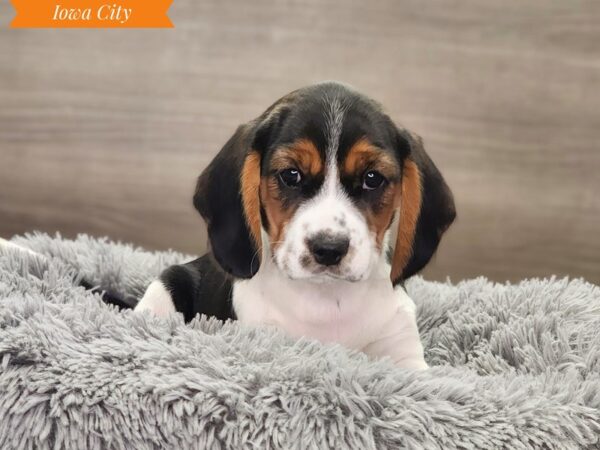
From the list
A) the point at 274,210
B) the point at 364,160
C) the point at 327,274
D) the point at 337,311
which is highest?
the point at 364,160

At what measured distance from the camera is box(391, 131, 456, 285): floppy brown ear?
8.33 feet

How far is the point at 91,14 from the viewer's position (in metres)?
4.66

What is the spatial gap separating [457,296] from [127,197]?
2.27 metres

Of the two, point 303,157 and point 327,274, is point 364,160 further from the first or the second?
point 327,274

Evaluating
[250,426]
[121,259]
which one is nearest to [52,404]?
[250,426]

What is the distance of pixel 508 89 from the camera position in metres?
4.38

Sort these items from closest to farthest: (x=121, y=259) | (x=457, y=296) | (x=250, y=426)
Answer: (x=250, y=426) → (x=457, y=296) → (x=121, y=259)

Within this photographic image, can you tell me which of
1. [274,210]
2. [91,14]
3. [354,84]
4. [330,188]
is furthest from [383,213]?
[91,14]

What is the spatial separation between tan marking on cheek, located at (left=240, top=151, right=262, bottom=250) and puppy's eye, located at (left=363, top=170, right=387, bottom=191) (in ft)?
1.15

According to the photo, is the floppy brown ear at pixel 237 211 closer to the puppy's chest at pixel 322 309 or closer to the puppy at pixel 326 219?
the puppy at pixel 326 219

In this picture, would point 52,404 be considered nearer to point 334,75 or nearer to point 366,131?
point 366,131

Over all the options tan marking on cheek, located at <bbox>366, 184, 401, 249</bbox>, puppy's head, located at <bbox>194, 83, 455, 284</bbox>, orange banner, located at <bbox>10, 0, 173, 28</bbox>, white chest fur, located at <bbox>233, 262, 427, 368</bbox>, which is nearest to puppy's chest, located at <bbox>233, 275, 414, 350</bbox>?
white chest fur, located at <bbox>233, 262, 427, 368</bbox>

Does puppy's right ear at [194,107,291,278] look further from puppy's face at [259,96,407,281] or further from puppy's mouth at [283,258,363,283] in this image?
puppy's mouth at [283,258,363,283]

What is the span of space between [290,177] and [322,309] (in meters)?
0.50
